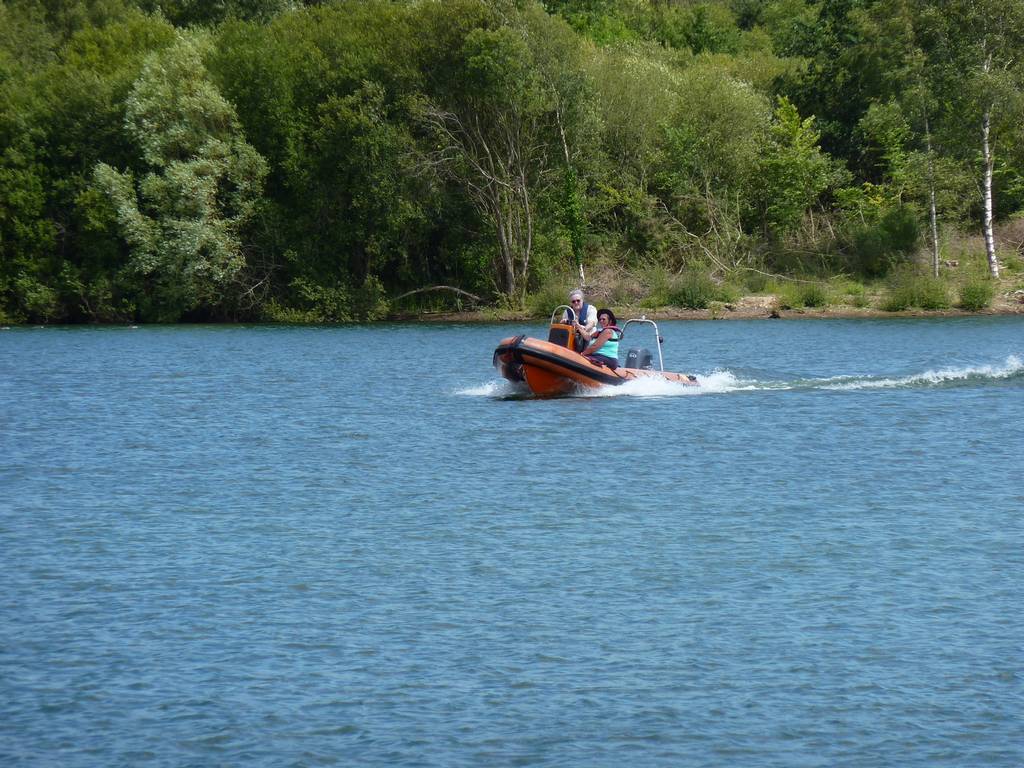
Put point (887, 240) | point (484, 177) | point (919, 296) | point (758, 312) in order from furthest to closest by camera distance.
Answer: point (484, 177)
point (887, 240)
point (758, 312)
point (919, 296)

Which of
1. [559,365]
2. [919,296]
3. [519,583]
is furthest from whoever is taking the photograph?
[919,296]

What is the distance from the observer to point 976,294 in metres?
44.9

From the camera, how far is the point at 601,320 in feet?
78.7

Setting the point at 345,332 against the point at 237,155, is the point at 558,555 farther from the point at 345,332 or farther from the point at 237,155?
the point at 237,155

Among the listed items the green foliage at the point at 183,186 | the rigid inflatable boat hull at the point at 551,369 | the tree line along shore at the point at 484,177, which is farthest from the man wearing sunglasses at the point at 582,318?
the green foliage at the point at 183,186

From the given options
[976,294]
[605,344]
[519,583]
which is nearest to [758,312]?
[976,294]

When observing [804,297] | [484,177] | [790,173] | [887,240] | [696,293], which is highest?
[484,177]

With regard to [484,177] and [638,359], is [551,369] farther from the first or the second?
[484,177]

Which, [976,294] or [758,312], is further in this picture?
[758,312]

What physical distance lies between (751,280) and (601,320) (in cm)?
2761

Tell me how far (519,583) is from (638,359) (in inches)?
519

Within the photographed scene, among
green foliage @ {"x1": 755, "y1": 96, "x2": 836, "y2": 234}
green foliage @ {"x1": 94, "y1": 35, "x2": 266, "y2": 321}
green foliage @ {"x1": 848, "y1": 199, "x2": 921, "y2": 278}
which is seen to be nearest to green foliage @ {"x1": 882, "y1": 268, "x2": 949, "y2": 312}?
green foliage @ {"x1": 848, "y1": 199, "x2": 921, "y2": 278}

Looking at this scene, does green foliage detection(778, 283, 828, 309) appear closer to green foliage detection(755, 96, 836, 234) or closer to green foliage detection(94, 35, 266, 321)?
green foliage detection(755, 96, 836, 234)

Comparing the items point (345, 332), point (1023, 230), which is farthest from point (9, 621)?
point (1023, 230)
